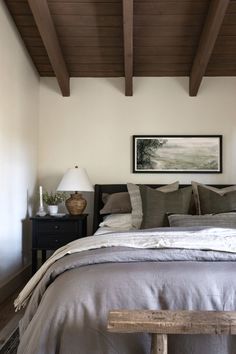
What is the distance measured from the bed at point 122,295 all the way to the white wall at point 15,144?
78.0 inches

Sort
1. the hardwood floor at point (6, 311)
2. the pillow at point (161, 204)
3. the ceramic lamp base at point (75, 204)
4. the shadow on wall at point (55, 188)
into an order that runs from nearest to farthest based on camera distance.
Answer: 1. the hardwood floor at point (6, 311)
2. the pillow at point (161, 204)
3. the ceramic lamp base at point (75, 204)
4. the shadow on wall at point (55, 188)

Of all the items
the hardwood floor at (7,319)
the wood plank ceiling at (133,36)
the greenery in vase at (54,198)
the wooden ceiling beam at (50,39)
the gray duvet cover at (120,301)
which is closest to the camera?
the gray duvet cover at (120,301)

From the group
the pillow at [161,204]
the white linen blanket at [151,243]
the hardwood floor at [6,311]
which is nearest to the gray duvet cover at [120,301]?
the white linen blanket at [151,243]

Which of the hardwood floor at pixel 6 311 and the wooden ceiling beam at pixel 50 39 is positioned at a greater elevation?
the wooden ceiling beam at pixel 50 39

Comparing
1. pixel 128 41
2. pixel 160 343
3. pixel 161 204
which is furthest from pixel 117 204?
pixel 160 343

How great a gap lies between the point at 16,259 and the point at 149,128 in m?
2.15

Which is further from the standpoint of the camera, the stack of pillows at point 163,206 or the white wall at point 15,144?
the stack of pillows at point 163,206

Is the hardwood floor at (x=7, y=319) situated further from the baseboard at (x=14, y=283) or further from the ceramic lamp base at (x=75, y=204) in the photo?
the ceramic lamp base at (x=75, y=204)

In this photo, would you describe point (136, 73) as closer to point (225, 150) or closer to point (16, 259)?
point (225, 150)

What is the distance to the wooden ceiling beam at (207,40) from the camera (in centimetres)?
346

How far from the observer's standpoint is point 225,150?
481cm

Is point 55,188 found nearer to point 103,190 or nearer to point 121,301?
point 103,190

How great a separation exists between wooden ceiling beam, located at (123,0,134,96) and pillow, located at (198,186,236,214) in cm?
152

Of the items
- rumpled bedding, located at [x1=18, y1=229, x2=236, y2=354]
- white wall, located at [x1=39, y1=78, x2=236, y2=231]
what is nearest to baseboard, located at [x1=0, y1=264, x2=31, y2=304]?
white wall, located at [x1=39, y1=78, x2=236, y2=231]
